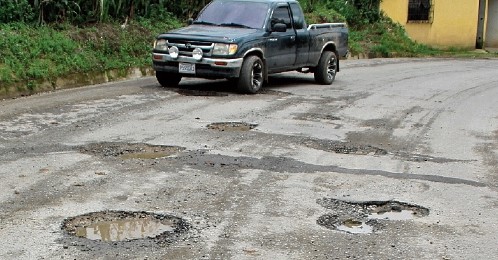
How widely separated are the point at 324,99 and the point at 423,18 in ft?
61.8

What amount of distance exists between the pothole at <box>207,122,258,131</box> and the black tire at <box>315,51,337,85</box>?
6.07 meters

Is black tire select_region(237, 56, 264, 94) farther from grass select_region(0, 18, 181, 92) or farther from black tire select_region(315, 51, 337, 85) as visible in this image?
grass select_region(0, 18, 181, 92)

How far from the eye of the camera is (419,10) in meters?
32.4

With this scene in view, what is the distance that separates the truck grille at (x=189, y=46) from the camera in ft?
47.2

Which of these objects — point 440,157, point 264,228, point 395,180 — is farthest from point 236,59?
point 264,228

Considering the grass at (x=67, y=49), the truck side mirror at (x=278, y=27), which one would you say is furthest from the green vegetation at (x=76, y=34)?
the truck side mirror at (x=278, y=27)

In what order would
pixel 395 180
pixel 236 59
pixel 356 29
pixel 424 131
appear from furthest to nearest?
pixel 356 29, pixel 236 59, pixel 424 131, pixel 395 180

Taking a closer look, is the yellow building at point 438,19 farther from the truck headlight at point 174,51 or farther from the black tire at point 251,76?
the truck headlight at point 174,51

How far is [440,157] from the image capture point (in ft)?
32.1

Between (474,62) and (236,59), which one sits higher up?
(236,59)

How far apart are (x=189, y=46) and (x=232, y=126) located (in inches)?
141

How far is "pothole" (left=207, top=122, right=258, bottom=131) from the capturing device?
11.1 m

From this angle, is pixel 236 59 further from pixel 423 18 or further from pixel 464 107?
pixel 423 18

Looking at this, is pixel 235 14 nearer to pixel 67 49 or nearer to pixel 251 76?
pixel 251 76
